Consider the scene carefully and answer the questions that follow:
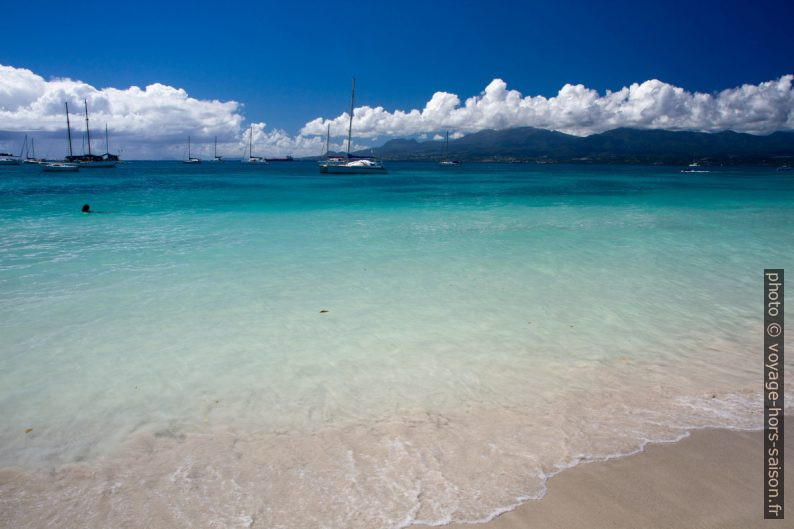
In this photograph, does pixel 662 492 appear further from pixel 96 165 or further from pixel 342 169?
pixel 96 165

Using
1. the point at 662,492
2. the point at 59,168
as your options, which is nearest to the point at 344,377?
the point at 662,492

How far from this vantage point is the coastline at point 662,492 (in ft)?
9.86

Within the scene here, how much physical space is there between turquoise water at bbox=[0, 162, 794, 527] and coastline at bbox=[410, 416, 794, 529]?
0.45 feet

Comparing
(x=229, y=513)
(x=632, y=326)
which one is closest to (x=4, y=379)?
(x=229, y=513)

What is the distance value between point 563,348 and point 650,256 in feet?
27.0

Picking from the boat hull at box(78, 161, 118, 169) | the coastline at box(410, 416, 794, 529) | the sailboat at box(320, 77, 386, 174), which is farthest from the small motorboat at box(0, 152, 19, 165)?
the coastline at box(410, 416, 794, 529)

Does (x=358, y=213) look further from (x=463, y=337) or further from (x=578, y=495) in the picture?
(x=578, y=495)

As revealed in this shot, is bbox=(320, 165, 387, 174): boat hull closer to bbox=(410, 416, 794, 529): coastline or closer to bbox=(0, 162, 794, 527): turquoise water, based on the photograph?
bbox=(0, 162, 794, 527): turquoise water

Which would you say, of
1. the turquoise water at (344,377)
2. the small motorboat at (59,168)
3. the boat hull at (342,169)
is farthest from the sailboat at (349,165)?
the turquoise water at (344,377)

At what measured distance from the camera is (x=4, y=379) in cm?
516

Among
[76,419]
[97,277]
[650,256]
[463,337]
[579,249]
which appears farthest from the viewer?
[579,249]

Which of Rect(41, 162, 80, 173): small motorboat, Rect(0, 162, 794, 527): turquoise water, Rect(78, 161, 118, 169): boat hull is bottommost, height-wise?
Rect(0, 162, 794, 527): turquoise water

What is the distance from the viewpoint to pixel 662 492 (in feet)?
10.8

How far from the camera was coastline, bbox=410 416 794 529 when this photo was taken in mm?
3004
